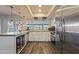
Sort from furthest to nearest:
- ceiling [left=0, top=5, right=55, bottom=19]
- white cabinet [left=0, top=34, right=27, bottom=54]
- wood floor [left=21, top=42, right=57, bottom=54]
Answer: wood floor [left=21, top=42, right=57, bottom=54], ceiling [left=0, top=5, right=55, bottom=19], white cabinet [left=0, top=34, right=27, bottom=54]

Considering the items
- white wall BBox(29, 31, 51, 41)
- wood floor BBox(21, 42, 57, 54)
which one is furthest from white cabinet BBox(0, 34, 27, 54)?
white wall BBox(29, 31, 51, 41)

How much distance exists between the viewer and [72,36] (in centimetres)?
209

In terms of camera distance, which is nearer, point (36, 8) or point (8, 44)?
point (8, 44)

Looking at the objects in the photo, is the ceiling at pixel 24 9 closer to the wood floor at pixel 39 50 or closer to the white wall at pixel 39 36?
the white wall at pixel 39 36

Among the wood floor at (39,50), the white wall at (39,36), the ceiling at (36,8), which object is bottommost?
the wood floor at (39,50)

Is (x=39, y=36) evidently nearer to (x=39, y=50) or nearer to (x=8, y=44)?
(x=39, y=50)

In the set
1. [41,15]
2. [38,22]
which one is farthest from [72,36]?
[38,22]

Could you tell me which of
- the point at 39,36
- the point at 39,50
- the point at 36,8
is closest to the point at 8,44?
the point at 39,50

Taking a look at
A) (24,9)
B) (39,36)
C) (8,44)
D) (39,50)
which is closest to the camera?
(8,44)

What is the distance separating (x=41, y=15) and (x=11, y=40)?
7251 mm

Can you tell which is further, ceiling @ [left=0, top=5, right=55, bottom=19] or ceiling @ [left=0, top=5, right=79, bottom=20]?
ceiling @ [left=0, top=5, right=55, bottom=19]

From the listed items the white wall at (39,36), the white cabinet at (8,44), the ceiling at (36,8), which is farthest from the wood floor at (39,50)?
the white wall at (39,36)

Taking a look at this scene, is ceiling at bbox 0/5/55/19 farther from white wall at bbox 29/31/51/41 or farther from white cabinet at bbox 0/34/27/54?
white wall at bbox 29/31/51/41
